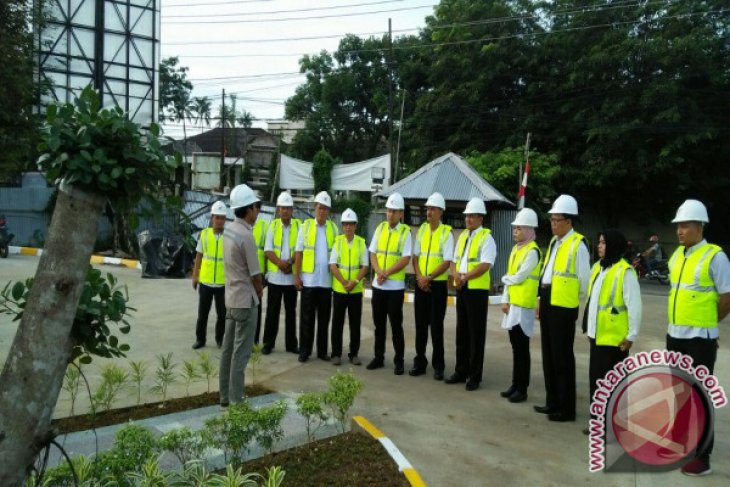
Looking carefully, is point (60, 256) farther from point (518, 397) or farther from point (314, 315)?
point (314, 315)

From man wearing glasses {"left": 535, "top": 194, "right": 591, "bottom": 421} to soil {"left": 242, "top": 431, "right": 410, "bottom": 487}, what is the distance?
1944 mm

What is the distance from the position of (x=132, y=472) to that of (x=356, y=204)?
66.0ft

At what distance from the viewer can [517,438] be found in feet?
16.3

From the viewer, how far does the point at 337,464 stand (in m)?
4.02

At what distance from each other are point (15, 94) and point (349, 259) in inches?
251

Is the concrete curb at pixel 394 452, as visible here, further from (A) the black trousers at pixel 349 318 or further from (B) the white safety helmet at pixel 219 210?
(B) the white safety helmet at pixel 219 210

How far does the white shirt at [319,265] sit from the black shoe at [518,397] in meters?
2.59

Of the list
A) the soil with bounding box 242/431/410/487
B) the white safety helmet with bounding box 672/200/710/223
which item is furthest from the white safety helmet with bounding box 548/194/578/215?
the soil with bounding box 242/431/410/487

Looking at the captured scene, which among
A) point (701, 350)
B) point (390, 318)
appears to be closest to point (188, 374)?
point (390, 318)

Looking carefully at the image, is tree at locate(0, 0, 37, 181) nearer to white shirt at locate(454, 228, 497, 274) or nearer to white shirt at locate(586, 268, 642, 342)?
white shirt at locate(454, 228, 497, 274)

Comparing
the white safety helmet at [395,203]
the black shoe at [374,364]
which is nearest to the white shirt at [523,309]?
the white safety helmet at [395,203]

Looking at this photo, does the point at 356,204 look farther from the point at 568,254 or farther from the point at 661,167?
the point at 568,254

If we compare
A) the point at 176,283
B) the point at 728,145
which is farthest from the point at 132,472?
the point at 728,145

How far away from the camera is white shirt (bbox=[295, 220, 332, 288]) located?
A: 734 centimetres
